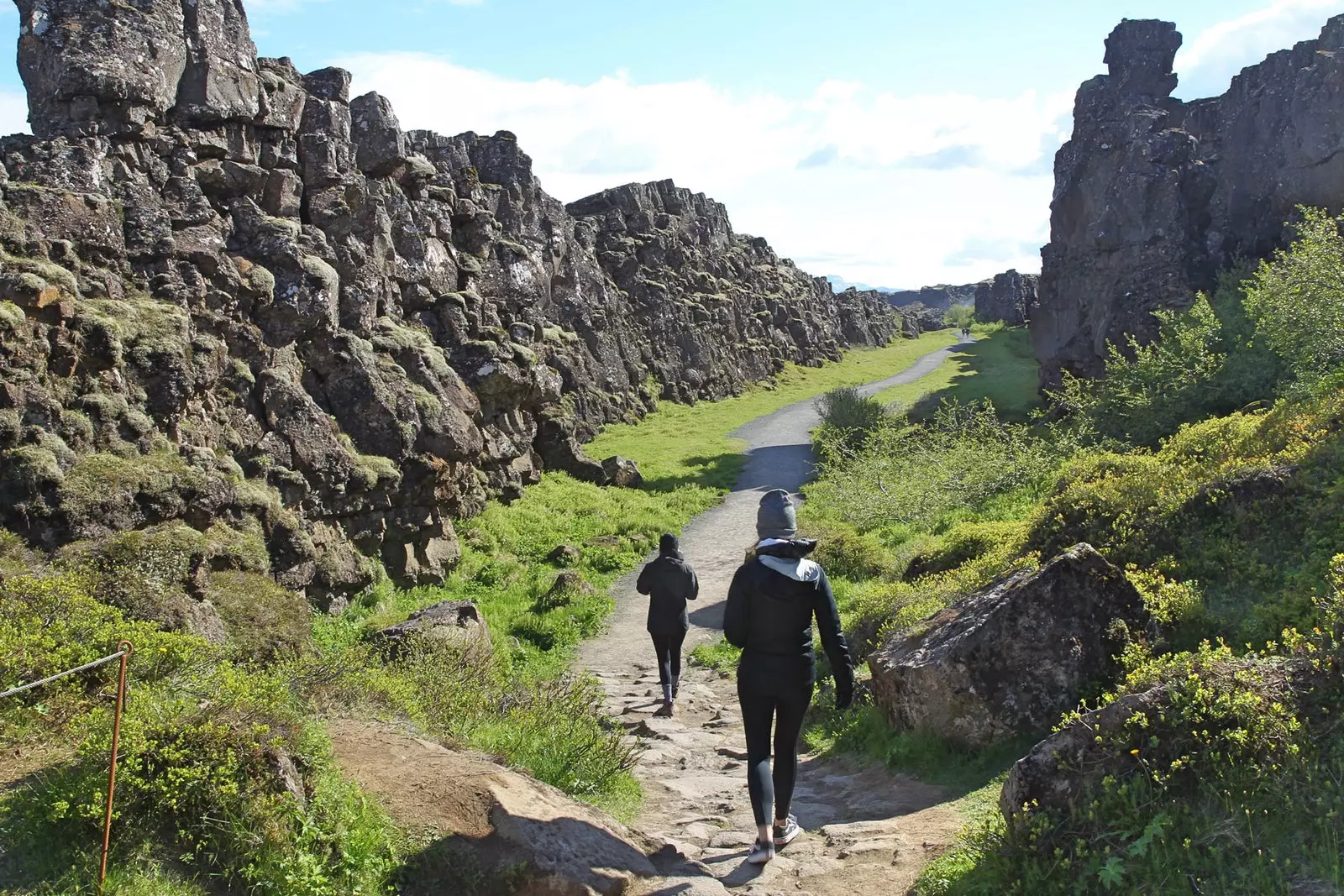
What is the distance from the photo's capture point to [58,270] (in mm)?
14891

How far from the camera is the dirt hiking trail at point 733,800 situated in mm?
7027

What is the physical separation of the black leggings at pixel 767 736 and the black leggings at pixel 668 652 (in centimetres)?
589

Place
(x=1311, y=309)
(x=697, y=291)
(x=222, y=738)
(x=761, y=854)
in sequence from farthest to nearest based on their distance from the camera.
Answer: (x=697, y=291) → (x=1311, y=309) → (x=761, y=854) → (x=222, y=738)

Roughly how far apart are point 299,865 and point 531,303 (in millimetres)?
30878

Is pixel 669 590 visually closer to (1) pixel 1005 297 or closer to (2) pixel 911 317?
(2) pixel 911 317

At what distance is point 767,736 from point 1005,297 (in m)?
133

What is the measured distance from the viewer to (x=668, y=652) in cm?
1328

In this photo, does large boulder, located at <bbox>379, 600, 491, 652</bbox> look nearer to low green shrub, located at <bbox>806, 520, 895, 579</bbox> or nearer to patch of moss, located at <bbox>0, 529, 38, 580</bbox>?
patch of moss, located at <bbox>0, 529, 38, 580</bbox>

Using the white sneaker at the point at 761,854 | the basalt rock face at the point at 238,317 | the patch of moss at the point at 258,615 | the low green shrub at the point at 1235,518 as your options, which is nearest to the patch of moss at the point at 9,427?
the basalt rock face at the point at 238,317

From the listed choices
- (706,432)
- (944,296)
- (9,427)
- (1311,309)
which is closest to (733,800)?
(9,427)

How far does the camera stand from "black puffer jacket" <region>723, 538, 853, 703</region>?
7.01 meters

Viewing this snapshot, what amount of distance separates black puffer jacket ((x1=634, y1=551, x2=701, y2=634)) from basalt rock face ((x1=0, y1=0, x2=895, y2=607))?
6.07m

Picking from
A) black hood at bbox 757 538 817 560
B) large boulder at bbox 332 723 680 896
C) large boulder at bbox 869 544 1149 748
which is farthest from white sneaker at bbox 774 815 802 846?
large boulder at bbox 869 544 1149 748

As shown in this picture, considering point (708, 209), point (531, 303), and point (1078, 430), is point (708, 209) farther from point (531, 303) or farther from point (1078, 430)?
point (1078, 430)
